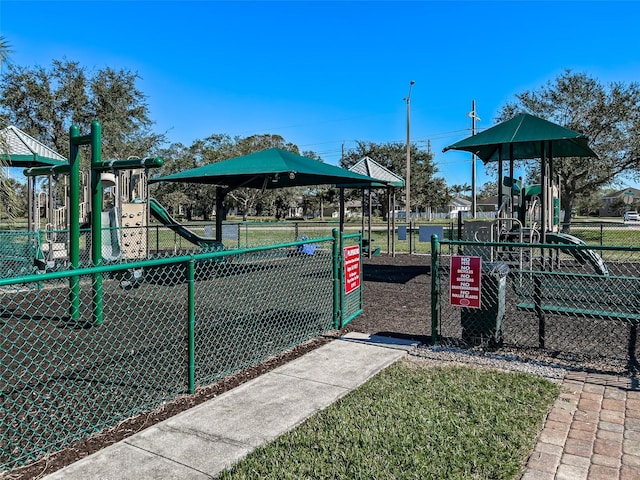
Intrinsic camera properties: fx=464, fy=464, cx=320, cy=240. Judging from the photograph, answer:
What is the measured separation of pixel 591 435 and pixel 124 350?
444 centimetres

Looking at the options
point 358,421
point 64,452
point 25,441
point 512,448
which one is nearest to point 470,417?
point 512,448

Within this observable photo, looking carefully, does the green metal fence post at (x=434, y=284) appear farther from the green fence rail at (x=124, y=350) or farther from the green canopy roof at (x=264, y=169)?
the green canopy roof at (x=264, y=169)

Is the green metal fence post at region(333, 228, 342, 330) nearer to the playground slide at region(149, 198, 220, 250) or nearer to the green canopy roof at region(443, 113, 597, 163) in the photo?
the green canopy roof at region(443, 113, 597, 163)

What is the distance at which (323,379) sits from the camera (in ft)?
14.6

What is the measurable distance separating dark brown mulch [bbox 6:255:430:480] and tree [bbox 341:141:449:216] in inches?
1358

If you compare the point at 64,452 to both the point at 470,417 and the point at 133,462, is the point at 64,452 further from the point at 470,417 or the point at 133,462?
the point at 470,417

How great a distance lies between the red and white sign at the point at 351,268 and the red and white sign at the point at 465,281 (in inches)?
59.7

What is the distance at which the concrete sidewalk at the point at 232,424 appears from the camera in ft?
9.31

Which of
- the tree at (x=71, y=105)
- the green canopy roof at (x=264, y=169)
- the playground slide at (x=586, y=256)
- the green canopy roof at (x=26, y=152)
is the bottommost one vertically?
the playground slide at (x=586, y=256)

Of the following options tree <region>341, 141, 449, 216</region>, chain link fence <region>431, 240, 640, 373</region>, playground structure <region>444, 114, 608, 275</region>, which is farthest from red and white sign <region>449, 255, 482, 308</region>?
tree <region>341, 141, 449, 216</region>

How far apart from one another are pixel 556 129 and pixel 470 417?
7821mm

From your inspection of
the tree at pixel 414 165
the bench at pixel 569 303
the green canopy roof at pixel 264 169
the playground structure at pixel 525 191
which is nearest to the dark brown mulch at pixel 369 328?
the bench at pixel 569 303

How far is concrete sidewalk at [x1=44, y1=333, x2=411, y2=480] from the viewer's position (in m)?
2.84

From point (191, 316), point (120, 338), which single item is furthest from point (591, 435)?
point (120, 338)
